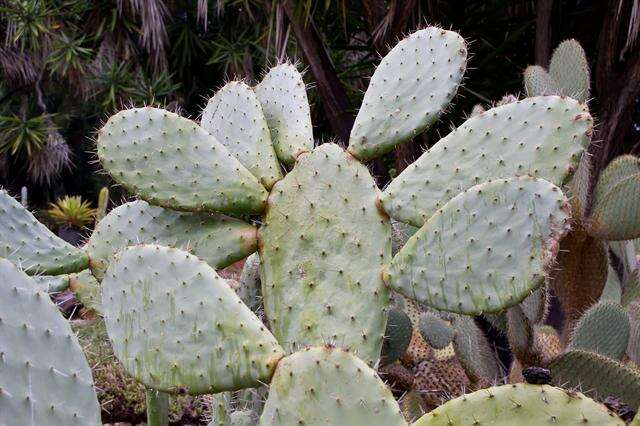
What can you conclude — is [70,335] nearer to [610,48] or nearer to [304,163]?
[304,163]

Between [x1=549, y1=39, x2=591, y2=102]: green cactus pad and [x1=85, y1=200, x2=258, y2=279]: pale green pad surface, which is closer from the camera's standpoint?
[x1=85, y1=200, x2=258, y2=279]: pale green pad surface

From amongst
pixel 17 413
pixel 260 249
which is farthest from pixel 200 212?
pixel 17 413

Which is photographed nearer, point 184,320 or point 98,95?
point 184,320

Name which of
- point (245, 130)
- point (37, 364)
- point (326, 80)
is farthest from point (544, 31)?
point (37, 364)

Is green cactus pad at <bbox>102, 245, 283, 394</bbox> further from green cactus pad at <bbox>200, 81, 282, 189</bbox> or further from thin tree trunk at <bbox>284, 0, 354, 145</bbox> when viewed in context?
thin tree trunk at <bbox>284, 0, 354, 145</bbox>

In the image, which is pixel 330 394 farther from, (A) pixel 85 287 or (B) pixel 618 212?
(B) pixel 618 212

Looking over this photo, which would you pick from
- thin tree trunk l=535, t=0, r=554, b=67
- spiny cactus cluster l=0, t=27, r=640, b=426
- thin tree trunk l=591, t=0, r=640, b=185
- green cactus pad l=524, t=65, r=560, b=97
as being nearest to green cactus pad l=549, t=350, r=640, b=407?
spiny cactus cluster l=0, t=27, r=640, b=426
